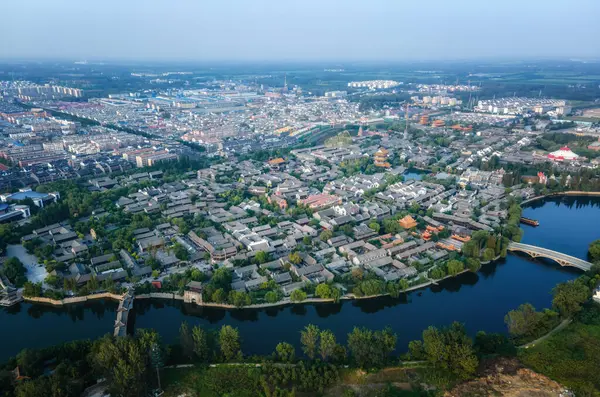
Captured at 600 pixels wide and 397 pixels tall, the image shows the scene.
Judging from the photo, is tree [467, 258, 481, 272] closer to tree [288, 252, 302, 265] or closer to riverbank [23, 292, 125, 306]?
tree [288, 252, 302, 265]

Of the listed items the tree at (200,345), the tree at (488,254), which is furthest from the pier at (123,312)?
the tree at (488,254)

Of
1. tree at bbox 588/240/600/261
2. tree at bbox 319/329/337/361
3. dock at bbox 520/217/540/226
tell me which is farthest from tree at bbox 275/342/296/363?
dock at bbox 520/217/540/226

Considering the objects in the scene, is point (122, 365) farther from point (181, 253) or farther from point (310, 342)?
point (181, 253)

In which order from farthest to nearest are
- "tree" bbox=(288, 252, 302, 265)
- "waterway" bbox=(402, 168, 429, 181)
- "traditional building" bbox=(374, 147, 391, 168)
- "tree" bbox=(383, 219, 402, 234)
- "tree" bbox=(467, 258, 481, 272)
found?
"traditional building" bbox=(374, 147, 391, 168), "waterway" bbox=(402, 168, 429, 181), "tree" bbox=(383, 219, 402, 234), "tree" bbox=(288, 252, 302, 265), "tree" bbox=(467, 258, 481, 272)

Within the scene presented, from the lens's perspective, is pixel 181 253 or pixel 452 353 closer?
pixel 452 353

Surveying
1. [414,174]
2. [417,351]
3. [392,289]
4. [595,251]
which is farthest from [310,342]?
[414,174]

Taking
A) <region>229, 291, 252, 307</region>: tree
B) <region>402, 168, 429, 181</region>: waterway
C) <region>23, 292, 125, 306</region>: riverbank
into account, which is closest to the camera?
<region>229, 291, 252, 307</region>: tree

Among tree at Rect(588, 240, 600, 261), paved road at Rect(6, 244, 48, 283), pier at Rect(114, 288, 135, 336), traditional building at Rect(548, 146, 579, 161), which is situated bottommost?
pier at Rect(114, 288, 135, 336)

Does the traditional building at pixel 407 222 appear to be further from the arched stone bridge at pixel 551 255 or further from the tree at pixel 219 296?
the tree at pixel 219 296
